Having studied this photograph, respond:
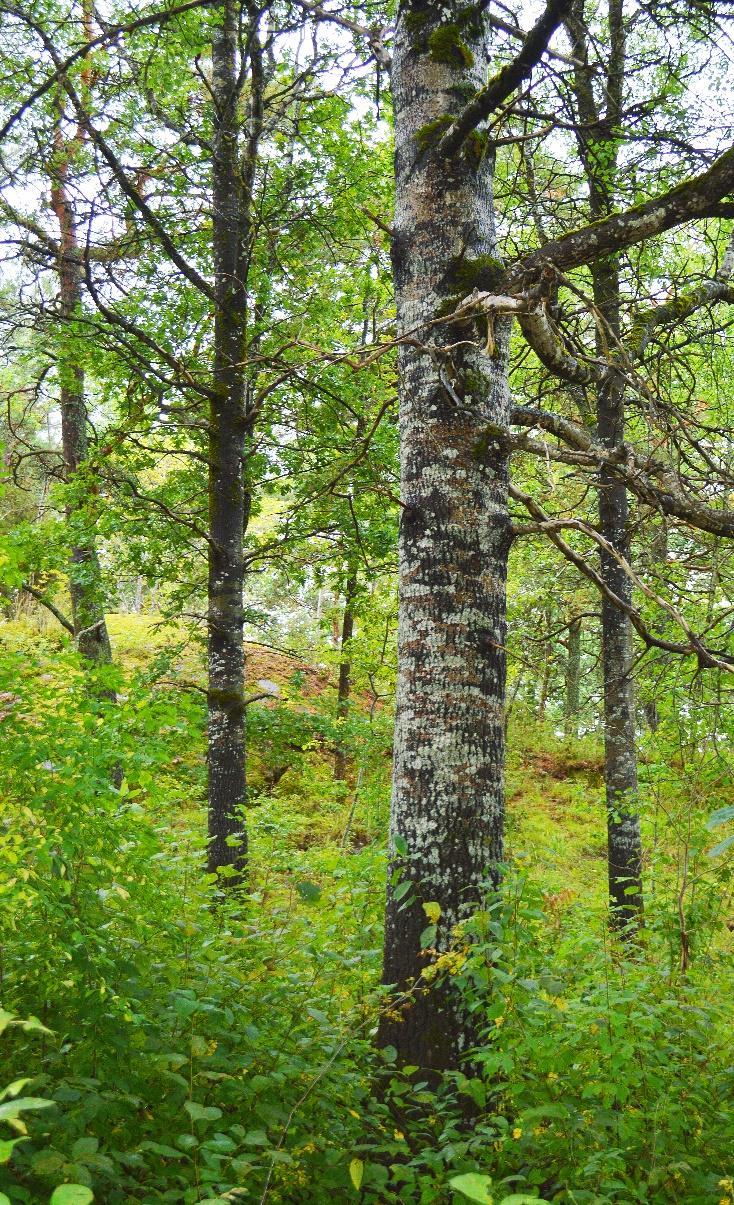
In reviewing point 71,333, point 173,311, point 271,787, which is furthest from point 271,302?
point 271,787

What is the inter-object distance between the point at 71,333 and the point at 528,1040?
6.64 metres

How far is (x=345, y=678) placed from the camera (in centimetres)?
1377

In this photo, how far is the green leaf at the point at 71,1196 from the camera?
3.63 feet

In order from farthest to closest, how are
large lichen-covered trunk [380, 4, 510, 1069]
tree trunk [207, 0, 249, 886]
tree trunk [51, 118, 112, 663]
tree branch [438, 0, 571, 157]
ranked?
tree trunk [51, 118, 112, 663], tree trunk [207, 0, 249, 886], large lichen-covered trunk [380, 4, 510, 1069], tree branch [438, 0, 571, 157]

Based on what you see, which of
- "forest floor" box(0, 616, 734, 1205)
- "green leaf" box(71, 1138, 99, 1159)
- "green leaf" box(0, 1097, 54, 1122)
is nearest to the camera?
"green leaf" box(0, 1097, 54, 1122)

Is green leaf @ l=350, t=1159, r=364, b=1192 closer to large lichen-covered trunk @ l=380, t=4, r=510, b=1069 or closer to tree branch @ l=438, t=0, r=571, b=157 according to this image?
large lichen-covered trunk @ l=380, t=4, r=510, b=1069

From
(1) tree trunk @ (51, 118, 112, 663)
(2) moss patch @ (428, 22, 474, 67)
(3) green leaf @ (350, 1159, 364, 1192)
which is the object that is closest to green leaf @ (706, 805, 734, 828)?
(3) green leaf @ (350, 1159, 364, 1192)

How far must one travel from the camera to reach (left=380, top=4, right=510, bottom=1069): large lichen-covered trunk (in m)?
2.89

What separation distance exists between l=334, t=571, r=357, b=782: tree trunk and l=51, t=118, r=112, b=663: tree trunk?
277 cm

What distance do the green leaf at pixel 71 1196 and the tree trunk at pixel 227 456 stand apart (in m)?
5.70

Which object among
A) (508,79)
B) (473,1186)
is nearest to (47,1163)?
(473,1186)

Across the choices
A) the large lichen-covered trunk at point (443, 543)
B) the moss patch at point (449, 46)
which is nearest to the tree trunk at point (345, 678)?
the large lichen-covered trunk at point (443, 543)

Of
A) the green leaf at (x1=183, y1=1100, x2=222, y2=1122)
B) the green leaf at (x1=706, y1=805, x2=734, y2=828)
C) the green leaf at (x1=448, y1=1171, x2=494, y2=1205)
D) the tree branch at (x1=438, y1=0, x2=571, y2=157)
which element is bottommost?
the green leaf at (x1=183, y1=1100, x2=222, y2=1122)

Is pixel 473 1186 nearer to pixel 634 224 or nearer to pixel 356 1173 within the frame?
pixel 356 1173
